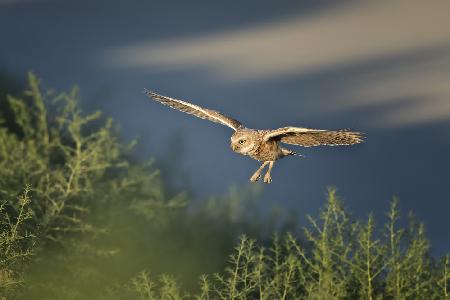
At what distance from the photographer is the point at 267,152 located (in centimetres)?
856

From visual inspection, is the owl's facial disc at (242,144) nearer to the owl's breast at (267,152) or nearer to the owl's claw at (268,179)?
the owl's breast at (267,152)

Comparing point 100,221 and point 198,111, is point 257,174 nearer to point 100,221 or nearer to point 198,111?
point 198,111

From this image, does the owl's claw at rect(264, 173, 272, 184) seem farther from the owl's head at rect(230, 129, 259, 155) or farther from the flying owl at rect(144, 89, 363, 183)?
the owl's head at rect(230, 129, 259, 155)

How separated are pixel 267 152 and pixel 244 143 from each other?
Result: 0.78 feet

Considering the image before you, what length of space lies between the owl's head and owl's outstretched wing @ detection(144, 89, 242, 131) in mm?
402

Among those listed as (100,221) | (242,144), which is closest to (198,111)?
(242,144)

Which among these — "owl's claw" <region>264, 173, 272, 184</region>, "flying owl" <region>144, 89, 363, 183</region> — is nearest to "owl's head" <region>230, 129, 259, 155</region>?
"flying owl" <region>144, 89, 363, 183</region>

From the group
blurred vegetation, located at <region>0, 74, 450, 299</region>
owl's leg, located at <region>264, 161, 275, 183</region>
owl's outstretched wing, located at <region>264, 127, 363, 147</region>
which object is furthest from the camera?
blurred vegetation, located at <region>0, 74, 450, 299</region>

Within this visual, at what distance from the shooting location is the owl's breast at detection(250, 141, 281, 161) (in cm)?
851

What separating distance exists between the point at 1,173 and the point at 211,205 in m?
5.89

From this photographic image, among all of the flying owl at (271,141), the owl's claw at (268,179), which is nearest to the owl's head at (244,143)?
the flying owl at (271,141)

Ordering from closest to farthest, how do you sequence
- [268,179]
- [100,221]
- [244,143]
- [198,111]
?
[244,143]
[268,179]
[198,111]
[100,221]

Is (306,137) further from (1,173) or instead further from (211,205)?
(211,205)

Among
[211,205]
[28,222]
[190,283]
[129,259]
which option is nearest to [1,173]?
[28,222]
